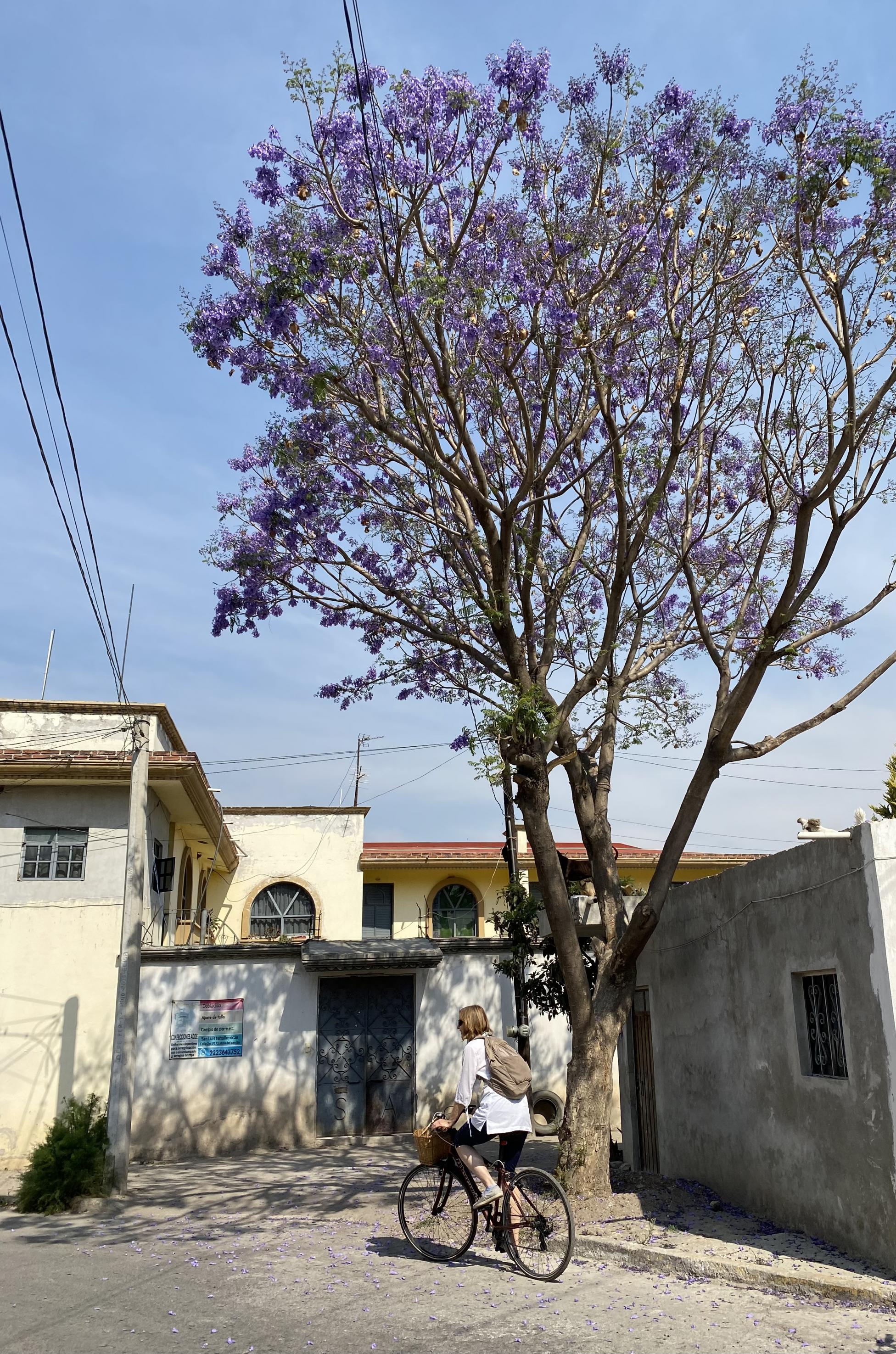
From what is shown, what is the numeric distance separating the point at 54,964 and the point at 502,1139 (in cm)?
1077

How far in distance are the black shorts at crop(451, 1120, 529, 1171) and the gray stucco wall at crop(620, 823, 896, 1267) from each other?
224cm

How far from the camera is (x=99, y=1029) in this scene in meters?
15.8

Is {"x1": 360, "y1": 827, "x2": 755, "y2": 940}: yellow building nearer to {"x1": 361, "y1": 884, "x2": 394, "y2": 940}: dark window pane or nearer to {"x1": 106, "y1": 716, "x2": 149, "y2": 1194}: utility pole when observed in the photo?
{"x1": 361, "y1": 884, "x2": 394, "y2": 940}: dark window pane

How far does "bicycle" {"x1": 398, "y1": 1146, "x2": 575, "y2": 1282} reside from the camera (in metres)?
6.75

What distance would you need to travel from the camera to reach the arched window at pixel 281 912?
80.5 feet

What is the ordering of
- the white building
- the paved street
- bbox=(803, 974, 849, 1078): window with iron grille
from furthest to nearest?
the white building → bbox=(803, 974, 849, 1078): window with iron grille → the paved street

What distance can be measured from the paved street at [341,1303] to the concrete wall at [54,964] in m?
6.36

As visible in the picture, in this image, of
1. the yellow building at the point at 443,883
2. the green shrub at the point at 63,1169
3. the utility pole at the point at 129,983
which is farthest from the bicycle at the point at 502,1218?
the yellow building at the point at 443,883

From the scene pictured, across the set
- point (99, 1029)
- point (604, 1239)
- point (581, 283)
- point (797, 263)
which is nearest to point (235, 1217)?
point (604, 1239)

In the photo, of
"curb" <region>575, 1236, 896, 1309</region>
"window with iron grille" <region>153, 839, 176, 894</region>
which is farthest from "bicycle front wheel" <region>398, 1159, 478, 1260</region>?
"window with iron grille" <region>153, 839, 176, 894</region>

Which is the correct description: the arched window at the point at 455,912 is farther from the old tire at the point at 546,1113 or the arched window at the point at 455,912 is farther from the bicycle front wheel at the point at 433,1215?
the bicycle front wheel at the point at 433,1215

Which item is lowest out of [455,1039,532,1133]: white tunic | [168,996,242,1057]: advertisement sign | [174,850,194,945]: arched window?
[455,1039,532,1133]: white tunic

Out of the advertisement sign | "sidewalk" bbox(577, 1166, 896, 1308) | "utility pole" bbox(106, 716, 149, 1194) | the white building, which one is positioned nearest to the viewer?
"sidewalk" bbox(577, 1166, 896, 1308)

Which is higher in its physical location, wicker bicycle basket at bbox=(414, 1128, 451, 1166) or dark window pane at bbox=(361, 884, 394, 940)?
dark window pane at bbox=(361, 884, 394, 940)
